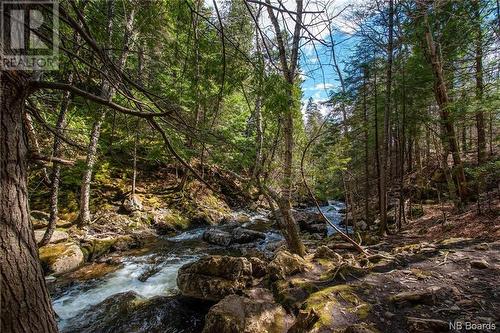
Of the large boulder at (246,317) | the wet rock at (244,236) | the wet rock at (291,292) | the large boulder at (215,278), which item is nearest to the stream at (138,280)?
the wet rock at (244,236)

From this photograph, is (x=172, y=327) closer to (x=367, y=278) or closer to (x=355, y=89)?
(x=367, y=278)

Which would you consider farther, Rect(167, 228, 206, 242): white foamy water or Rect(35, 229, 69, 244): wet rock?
Rect(167, 228, 206, 242): white foamy water

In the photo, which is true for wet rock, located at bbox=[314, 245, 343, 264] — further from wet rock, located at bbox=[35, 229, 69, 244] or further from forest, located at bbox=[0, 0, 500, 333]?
wet rock, located at bbox=[35, 229, 69, 244]

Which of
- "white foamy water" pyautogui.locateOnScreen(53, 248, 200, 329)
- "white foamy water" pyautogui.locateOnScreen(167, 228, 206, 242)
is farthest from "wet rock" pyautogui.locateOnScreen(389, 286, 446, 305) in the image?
"white foamy water" pyautogui.locateOnScreen(167, 228, 206, 242)

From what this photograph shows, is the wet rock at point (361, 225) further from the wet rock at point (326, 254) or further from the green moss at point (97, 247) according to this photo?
the green moss at point (97, 247)

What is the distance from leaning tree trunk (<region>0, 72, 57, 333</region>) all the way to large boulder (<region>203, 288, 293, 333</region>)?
2.78 metres

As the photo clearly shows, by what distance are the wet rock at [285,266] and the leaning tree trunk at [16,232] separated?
438 centimetres

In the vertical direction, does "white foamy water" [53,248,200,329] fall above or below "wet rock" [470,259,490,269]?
below

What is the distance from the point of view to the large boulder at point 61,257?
281 inches

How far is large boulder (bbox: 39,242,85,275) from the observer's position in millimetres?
7147

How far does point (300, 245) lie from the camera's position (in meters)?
6.98

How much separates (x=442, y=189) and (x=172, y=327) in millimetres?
15028

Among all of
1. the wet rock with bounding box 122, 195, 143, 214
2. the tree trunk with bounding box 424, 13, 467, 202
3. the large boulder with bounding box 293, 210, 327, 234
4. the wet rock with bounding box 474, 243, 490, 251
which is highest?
the tree trunk with bounding box 424, 13, 467, 202

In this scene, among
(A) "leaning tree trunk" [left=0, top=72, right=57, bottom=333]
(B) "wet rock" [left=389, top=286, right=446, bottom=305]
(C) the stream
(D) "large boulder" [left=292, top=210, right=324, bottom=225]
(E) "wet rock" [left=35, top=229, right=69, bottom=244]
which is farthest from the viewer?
(D) "large boulder" [left=292, top=210, right=324, bottom=225]
